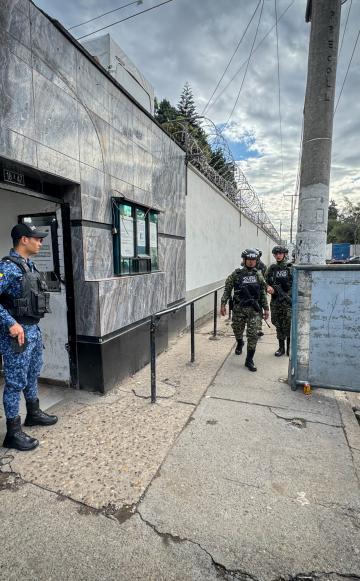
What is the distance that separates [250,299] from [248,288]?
0.49ft

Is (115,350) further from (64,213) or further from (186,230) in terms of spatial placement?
(186,230)

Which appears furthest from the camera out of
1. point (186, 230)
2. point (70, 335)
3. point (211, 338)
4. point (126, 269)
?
point (186, 230)

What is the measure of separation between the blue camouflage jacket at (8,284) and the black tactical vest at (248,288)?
281 centimetres

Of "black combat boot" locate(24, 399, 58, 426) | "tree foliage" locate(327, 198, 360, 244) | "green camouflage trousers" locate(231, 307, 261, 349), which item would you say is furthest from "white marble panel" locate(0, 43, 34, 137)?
"tree foliage" locate(327, 198, 360, 244)

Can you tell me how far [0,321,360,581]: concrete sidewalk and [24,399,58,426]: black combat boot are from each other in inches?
5.3

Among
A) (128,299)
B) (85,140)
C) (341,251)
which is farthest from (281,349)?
(341,251)

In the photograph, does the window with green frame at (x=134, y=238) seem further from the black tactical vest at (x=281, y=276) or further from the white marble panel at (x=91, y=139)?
the black tactical vest at (x=281, y=276)

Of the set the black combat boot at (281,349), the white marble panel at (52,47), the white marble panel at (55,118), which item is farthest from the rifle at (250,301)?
the white marble panel at (52,47)

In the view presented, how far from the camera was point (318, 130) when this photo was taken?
11.2 feet

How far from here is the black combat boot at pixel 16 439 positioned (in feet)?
7.96

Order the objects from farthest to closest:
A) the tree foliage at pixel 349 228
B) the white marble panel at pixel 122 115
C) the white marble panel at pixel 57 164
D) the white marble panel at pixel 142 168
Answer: the tree foliage at pixel 349 228
the white marble panel at pixel 142 168
the white marble panel at pixel 122 115
the white marble panel at pixel 57 164

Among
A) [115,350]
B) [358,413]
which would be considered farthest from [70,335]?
[358,413]

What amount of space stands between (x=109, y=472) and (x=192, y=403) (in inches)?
47.5

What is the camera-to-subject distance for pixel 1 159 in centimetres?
232
